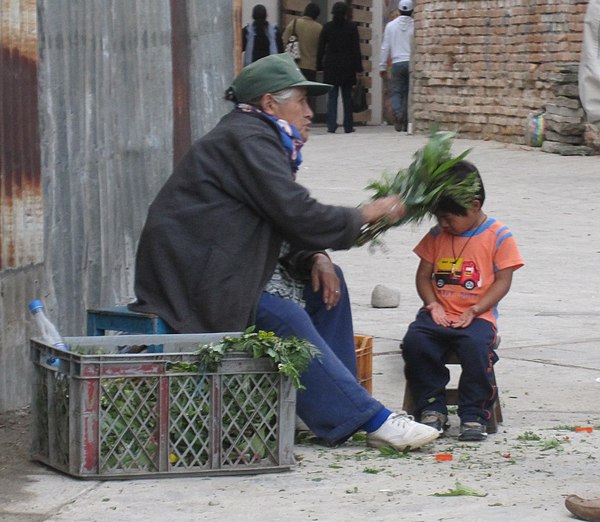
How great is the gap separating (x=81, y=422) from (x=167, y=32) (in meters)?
2.37

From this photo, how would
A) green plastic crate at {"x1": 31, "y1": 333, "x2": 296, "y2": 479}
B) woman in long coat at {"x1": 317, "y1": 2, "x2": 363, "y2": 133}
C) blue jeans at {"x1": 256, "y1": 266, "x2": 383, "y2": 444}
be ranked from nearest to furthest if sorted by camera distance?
green plastic crate at {"x1": 31, "y1": 333, "x2": 296, "y2": 479}, blue jeans at {"x1": 256, "y1": 266, "x2": 383, "y2": 444}, woman in long coat at {"x1": 317, "y1": 2, "x2": 363, "y2": 133}

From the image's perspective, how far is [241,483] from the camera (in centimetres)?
444

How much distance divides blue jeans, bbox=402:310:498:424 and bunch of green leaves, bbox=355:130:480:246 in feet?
1.40

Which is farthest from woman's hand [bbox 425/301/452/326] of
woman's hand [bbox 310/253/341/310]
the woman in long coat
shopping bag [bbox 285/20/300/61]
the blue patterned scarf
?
shopping bag [bbox 285/20/300/61]

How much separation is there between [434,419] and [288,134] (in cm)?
122

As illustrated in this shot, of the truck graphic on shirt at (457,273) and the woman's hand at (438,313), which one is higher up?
the truck graphic on shirt at (457,273)

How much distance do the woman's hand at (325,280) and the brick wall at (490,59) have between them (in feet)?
36.5

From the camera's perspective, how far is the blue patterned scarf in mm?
4875

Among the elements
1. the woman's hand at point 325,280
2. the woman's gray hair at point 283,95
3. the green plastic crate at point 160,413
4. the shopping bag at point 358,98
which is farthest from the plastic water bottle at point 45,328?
the shopping bag at point 358,98

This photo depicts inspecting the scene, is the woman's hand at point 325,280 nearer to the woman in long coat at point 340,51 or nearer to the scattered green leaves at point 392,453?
the scattered green leaves at point 392,453

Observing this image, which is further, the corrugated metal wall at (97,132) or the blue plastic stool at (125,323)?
the corrugated metal wall at (97,132)

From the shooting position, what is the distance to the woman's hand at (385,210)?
4.90 metres

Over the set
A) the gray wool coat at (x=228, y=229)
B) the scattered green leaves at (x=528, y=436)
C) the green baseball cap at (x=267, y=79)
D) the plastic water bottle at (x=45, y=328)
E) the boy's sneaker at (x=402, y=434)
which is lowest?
the scattered green leaves at (x=528, y=436)

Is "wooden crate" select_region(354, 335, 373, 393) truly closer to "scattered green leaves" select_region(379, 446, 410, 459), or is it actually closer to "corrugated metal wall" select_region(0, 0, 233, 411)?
"scattered green leaves" select_region(379, 446, 410, 459)
